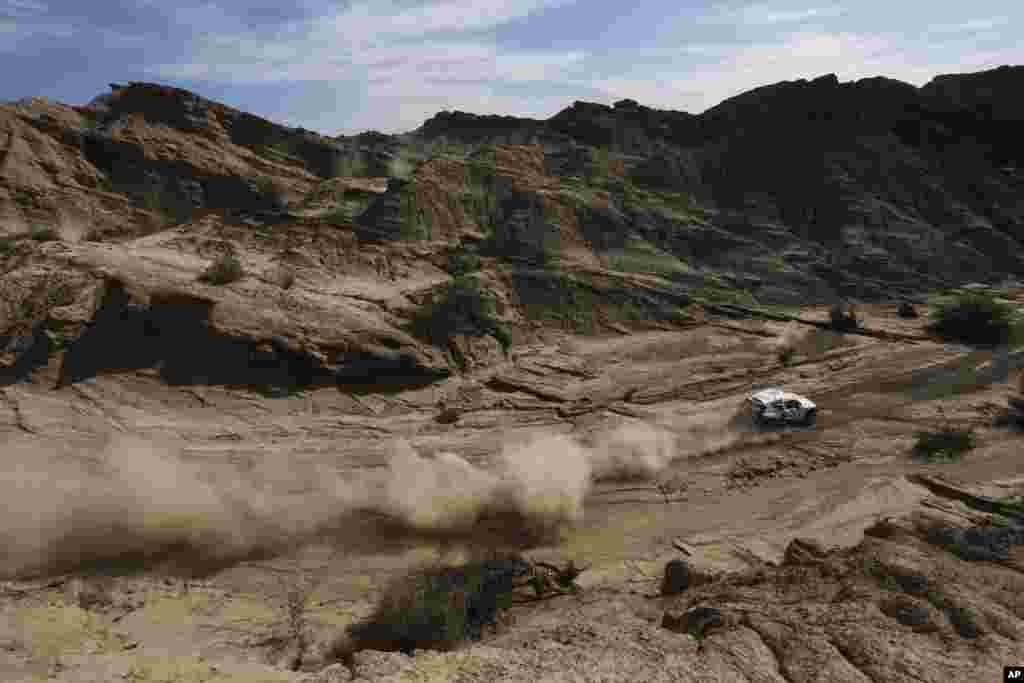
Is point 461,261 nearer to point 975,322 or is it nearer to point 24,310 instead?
point 24,310

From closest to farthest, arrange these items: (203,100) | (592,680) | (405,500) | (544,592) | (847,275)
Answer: (592,680) → (544,592) → (405,500) → (847,275) → (203,100)

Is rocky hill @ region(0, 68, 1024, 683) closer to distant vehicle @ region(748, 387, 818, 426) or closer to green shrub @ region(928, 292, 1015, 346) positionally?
distant vehicle @ region(748, 387, 818, 426)

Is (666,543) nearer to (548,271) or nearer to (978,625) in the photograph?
(978,625)

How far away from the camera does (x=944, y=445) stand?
18.8 meters

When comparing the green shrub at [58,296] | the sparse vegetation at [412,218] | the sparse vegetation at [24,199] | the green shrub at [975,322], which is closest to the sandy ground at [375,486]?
the green shrub at [58,296]

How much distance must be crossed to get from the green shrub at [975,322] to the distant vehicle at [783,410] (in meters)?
11.3

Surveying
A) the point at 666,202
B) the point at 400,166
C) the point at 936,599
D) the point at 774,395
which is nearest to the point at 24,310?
the point at 774,395

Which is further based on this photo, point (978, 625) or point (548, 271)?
point (548, 271)

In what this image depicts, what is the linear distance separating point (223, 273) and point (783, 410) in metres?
19.7

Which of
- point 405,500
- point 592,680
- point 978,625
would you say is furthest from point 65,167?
point 978,625

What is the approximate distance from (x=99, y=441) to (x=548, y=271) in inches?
742

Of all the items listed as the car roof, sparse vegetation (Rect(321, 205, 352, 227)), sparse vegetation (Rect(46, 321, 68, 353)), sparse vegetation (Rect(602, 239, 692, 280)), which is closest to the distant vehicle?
the car roof

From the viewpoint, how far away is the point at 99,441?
18.1m

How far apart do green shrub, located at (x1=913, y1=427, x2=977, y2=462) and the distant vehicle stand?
9.90 ft
